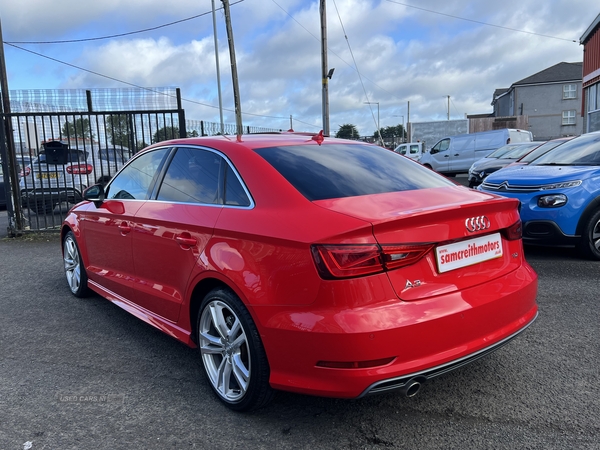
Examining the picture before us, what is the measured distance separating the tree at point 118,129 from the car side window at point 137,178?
4.77 meters

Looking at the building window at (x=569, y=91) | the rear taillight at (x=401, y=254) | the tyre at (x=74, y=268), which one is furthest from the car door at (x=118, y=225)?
the building window at (x=569, y=91)

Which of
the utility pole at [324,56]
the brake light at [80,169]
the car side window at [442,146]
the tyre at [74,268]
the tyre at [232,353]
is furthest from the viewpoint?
the car side window at [442,146]

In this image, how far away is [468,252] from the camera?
2.55 m

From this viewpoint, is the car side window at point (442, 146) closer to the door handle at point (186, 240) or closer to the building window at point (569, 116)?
the door handle at point (186, 240)

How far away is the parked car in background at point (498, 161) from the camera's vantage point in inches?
504

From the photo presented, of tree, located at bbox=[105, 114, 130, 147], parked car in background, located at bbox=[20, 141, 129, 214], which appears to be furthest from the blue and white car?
parked car in background, located at bbox=[20, 141, 129, 214]

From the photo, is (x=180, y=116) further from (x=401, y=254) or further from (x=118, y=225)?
(x=401, y=254)

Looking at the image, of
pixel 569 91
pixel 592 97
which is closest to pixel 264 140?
pixel 592 97

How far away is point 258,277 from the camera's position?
2.48 m

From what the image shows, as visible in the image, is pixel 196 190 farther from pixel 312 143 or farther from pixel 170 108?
pixel 170 108

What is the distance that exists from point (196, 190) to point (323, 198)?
1.02m

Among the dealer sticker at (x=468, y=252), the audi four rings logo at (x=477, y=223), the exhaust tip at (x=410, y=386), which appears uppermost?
the audi four rings logo at (x=477, y=223)

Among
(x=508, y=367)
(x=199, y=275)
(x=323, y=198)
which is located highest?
(x=323, y=198)

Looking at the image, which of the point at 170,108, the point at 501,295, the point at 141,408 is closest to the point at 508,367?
the point at 501,295
